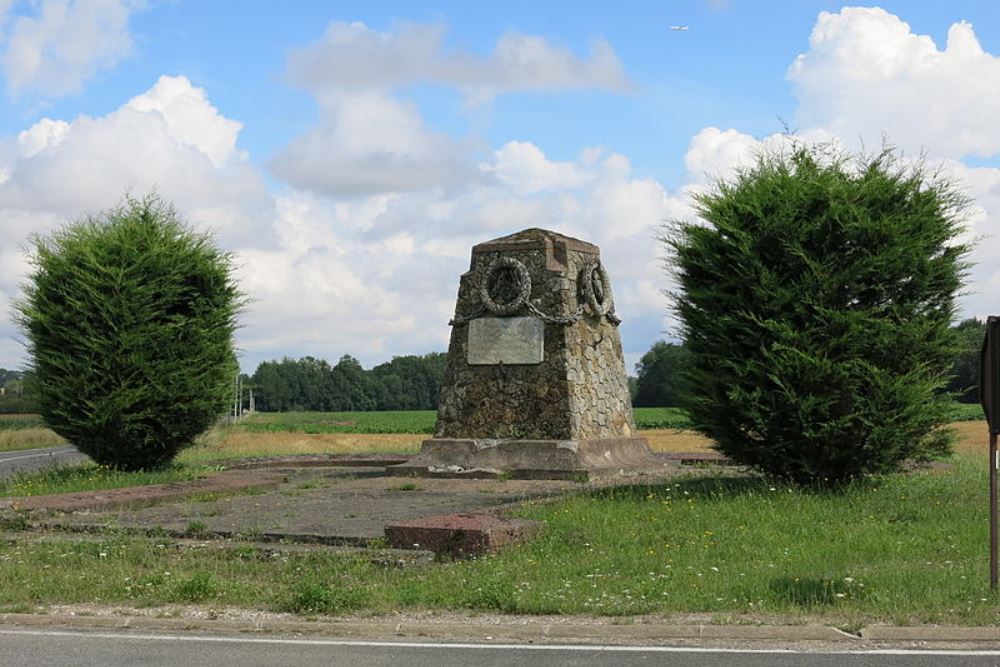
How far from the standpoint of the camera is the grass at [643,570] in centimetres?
770

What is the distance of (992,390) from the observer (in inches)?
307

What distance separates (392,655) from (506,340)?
12053mm

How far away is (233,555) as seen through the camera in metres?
10.0

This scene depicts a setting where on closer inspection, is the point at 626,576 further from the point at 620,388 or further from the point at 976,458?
the point at 976,458

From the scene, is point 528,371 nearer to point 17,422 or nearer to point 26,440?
point 26,440

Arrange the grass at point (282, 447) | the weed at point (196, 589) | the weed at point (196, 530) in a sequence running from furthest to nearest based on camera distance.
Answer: the grass at point (282, 447) → the weed at point (196, 530) → the weed at point (196, 589)

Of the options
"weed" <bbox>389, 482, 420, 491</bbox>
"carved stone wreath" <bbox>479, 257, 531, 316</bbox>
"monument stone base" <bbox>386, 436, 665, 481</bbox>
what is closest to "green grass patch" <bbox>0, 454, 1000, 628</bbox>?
"weed" <bbox>389, 482, 420, 491</bbox>

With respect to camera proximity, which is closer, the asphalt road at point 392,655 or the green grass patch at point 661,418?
the asphalt road at point 392,655

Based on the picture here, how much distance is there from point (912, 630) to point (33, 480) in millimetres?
14706

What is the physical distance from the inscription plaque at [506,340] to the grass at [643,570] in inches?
231

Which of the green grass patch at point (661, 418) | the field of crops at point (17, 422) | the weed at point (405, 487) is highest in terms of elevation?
the field of crops at point (17, 422)

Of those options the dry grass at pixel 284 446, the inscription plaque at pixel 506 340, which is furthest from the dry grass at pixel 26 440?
the inscription plaque at pixel 506 340

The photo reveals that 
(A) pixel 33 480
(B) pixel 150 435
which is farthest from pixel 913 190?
(A) pixel 33 480

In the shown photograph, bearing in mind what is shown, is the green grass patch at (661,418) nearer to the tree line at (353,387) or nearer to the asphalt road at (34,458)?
the asphalt road at (34,458)
